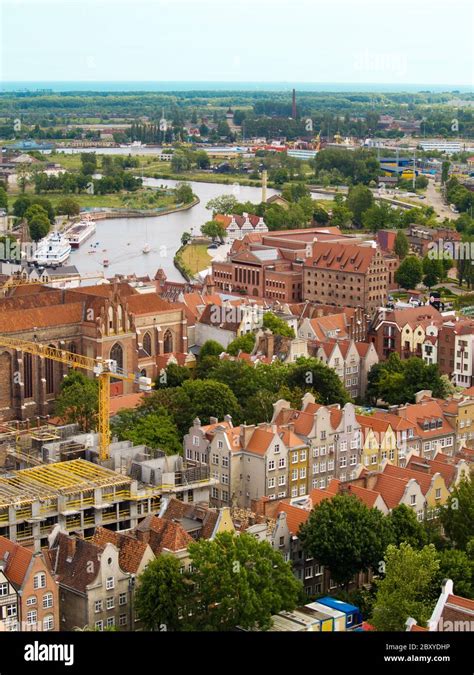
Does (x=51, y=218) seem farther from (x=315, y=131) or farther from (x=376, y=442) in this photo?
(x=315, y=131)

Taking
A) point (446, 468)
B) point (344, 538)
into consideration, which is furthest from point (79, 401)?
point (344, 538)

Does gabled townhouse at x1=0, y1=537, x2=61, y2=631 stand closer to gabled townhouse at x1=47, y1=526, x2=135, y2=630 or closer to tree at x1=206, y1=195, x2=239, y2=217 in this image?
gabled townhouse at x1=47, y1=526, x2=135, y2=630

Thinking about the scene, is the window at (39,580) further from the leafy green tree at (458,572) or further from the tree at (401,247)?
the tree at (401,247)

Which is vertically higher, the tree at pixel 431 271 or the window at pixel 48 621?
the window at pixel 48 621

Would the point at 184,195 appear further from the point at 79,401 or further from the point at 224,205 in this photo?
the point at 79,401

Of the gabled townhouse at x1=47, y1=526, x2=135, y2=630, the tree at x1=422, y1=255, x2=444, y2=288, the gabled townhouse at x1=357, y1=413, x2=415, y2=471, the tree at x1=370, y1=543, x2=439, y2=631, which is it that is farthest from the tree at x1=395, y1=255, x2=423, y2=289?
the gabled townhouse at x1=47, y1=526, x2=135, y2=630

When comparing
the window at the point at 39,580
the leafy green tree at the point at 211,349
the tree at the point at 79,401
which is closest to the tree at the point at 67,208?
the leafy green tree at the point at 211,349
